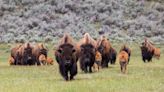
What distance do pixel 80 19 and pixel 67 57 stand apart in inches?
2039

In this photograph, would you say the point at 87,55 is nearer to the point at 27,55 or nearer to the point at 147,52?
the point at 27,55

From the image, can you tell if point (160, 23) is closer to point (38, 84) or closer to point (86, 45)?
point (86, 45)

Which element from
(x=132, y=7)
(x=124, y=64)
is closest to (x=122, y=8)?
(x=132, y=7)

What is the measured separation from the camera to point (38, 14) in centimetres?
7625

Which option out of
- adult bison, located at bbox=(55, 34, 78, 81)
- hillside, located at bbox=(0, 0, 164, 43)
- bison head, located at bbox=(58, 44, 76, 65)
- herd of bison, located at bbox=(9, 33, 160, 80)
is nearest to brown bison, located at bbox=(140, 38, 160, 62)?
herd of bison, located at bbox=(9, 33, 160, 80)

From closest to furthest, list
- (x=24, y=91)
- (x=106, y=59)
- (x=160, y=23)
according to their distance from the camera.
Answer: (x=24, y=91)
(x=106, y=59)
(x=160, y=23)

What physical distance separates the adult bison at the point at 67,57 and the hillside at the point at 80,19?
40.6 meters

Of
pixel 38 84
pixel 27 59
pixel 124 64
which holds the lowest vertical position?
pixel 27 59

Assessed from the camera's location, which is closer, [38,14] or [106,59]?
[106,59]

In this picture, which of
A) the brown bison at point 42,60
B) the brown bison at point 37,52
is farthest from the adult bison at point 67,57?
the brown bison at point 37,52

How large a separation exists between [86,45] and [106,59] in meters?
5.63

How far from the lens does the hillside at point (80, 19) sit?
68125 millimetres

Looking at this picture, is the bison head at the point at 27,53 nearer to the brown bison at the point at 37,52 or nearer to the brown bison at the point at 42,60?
the brown bison at the point at 37,52

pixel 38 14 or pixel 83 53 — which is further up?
pixel 83 53
